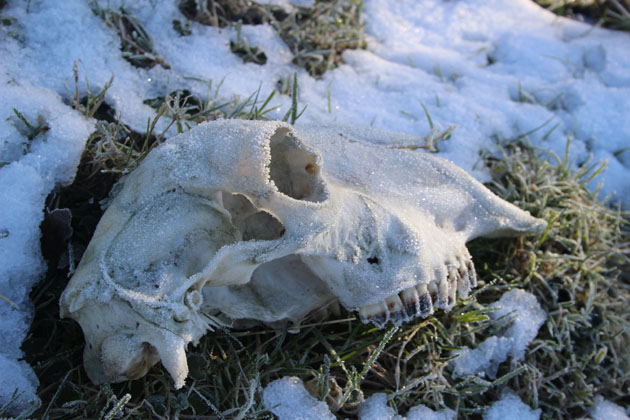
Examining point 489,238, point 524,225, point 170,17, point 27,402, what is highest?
point 170,17

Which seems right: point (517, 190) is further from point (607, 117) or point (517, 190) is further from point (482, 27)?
point (482, 27)

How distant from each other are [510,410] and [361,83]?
1.89 metres

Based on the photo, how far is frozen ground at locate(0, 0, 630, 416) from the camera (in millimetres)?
2264

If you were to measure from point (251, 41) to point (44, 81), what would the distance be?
115cm

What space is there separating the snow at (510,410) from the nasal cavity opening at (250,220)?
118 centimetres

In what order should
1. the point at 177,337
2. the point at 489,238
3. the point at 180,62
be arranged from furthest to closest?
→ the point at 180,62 < the point at 489,238 < the point at 177,337

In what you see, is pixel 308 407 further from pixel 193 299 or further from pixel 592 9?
pixel 592 9

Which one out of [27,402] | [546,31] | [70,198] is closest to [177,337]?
[27,402]

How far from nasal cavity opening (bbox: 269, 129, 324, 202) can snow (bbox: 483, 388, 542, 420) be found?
1217 mm

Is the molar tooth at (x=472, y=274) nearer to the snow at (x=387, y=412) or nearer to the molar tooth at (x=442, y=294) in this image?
the molar tooth at (x=442, y=294)

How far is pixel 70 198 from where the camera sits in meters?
2.43

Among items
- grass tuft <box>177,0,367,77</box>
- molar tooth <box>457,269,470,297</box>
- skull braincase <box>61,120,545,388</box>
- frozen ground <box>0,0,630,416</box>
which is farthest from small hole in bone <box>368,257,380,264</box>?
grass tuft <box>177,0,367,77</box>

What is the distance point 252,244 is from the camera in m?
1.82

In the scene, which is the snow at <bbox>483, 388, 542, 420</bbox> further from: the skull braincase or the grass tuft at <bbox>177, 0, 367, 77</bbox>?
the grass tuft at <bbox>177, 0, 367, 77</bbox>
